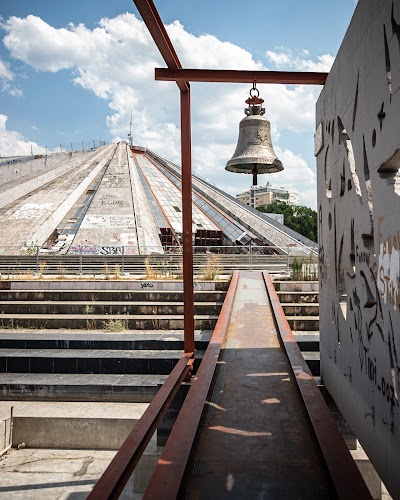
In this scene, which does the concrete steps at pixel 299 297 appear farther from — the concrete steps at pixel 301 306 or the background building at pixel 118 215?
the background building at pixel 118 215

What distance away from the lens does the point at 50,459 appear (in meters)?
5.28

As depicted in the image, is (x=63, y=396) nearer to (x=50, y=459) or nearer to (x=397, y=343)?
(x=50, y=459)

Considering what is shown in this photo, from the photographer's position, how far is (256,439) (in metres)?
3.66

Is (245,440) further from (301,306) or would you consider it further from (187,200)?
(301,306)

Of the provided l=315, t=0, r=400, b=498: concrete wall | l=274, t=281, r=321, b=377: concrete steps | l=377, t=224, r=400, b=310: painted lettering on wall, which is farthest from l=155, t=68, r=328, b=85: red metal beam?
l=274, t=281, r=321, b=377: concrete steps

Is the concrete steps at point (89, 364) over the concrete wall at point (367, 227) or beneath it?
beneath

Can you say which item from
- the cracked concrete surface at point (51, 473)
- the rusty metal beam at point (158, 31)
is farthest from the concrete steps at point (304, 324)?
the rusty metal beam at point (158, 31)

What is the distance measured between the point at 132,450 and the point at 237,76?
14.3 feet

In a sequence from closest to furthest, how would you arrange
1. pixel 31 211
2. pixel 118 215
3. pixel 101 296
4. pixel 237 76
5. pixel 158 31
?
pixel 158 31 → pixel 237 76 → pixel 101 296 → pixel 118 215 → pixel 31 211

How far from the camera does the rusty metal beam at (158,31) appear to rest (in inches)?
145

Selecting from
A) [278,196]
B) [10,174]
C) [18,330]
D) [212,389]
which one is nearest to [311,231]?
[10,174]

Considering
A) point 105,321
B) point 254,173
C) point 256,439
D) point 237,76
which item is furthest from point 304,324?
point 256,439

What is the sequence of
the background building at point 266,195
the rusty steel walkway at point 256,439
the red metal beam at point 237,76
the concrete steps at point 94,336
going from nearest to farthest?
the rusty steel walkway at point 256,439 < the red metal beam at point 237,76 < the concrete steps at point 94,336 < the background building at point 266,195

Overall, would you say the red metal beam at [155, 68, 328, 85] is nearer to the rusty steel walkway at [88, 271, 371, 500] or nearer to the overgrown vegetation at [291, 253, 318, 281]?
the rusty steel walkway at [88, 271, 371, 500]
